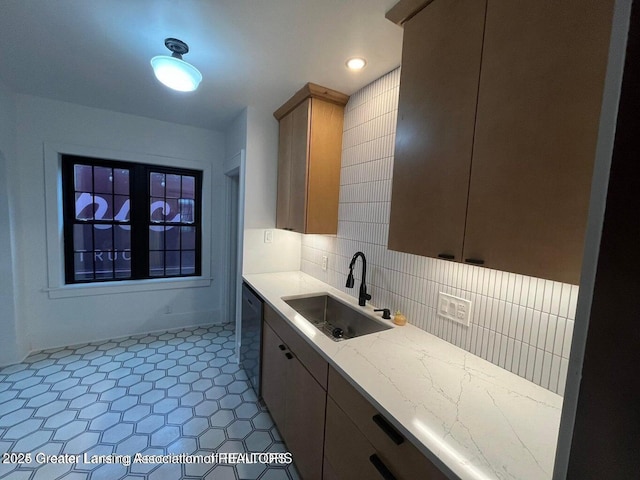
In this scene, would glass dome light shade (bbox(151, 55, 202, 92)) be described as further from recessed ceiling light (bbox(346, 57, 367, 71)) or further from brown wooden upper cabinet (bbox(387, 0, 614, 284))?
brown wooden upper cabinet (bbox(387, 0, 614, 284))

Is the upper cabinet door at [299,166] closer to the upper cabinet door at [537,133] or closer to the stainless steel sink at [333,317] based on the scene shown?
the stainless steel sink at [333,317]

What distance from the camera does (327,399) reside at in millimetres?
1193

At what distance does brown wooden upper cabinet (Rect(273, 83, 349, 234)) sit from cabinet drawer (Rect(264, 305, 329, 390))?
0.72m

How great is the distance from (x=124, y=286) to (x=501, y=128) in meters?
3.65

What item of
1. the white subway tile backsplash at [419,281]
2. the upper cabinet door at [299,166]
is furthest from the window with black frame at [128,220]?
the white subway tile backsplash at [419,281]

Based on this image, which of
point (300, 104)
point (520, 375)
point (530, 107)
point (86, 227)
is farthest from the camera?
point (86, 227)

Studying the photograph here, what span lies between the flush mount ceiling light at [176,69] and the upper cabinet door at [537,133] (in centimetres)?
147

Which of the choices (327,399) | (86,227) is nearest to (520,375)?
(327,399)

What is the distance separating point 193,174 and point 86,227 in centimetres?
126

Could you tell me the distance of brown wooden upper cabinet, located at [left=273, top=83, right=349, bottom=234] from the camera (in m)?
2.05

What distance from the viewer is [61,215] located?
9.00 feet

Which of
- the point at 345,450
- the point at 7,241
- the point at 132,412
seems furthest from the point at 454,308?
the point at 7,241

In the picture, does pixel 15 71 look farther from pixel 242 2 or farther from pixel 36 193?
pixel 242 2

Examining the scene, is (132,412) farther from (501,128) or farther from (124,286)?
(501,128)
